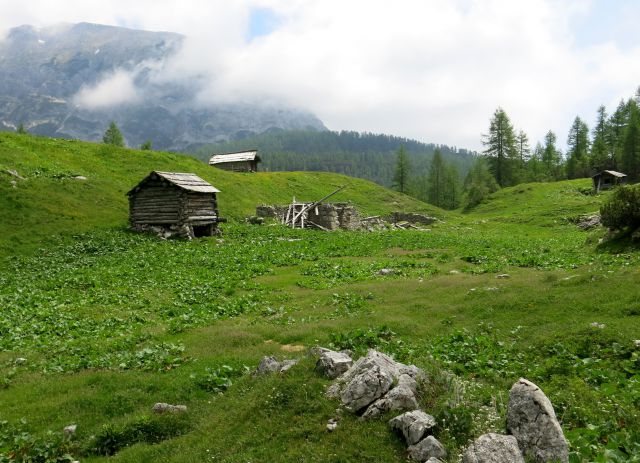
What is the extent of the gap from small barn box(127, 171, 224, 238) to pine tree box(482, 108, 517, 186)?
272 feet

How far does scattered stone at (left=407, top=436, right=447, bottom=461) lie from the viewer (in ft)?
23.6

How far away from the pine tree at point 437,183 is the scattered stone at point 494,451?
118m

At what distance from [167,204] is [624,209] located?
113 ft

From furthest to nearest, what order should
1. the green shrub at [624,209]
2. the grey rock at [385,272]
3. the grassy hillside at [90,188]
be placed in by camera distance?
→ 1. the grassy hillside at [90,188]
2. the grey rock at [385,272]
3. the green shrub at [624,209]

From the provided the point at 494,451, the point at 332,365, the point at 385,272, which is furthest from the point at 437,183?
the point at 494,451

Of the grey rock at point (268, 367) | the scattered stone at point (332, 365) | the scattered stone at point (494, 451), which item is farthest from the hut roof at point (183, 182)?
the scattered stone at point (494, 451)

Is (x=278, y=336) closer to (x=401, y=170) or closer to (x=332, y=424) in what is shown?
(x=332, y=424)

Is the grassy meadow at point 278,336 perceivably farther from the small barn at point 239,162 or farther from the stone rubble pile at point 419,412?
the small barn at point 239,162

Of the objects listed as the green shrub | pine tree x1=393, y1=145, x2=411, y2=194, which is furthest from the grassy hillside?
the green shrub

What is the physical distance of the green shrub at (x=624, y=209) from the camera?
23603 millimetres

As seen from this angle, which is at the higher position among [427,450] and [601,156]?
[601,156]

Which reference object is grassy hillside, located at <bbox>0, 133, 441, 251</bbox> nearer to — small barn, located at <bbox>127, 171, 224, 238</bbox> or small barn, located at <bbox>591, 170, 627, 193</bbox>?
small barn, located at <bbox>127, 171, 224, 238</bbox>

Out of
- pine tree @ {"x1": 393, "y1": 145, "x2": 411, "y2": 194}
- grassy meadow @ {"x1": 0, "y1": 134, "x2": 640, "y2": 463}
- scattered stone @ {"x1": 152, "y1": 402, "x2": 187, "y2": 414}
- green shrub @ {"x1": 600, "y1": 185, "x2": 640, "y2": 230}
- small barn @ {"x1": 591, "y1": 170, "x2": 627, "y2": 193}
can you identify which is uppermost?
pine tree @ {"x1": 393, "y1": 145, "x2": 411, "y2": 194}

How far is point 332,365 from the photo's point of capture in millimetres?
10227
